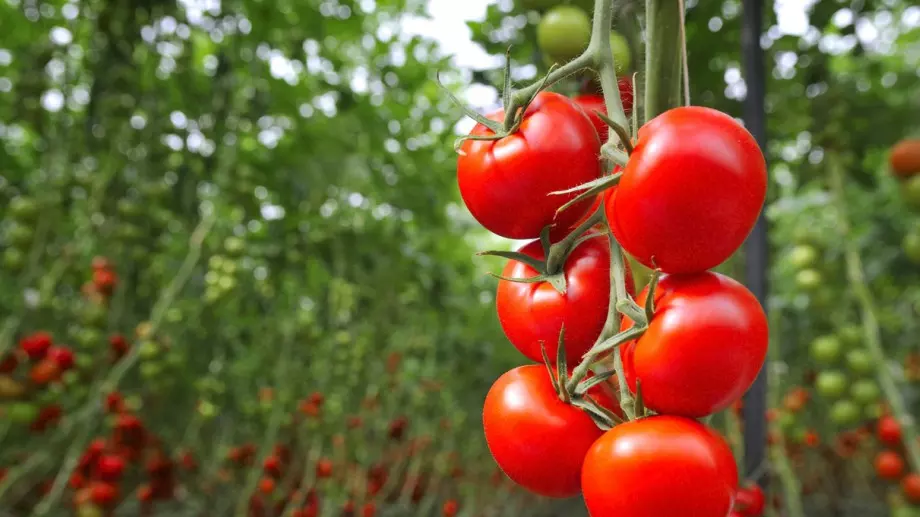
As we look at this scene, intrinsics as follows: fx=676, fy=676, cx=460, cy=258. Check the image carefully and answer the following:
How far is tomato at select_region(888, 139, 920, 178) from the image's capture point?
4.64ft

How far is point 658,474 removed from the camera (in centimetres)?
34

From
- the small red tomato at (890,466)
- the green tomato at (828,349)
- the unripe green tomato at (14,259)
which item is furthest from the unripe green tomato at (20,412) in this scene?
the small red tomato at (890,466)

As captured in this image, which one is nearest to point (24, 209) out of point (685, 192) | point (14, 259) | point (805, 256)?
point (14, 259)

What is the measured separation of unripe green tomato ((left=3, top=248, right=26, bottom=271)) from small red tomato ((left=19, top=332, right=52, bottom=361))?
0.15 m

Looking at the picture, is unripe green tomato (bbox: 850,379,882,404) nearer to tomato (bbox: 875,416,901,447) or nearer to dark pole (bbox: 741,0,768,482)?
tomato (bbox: 875,416,901,447)

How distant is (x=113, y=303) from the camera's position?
5.49 feet

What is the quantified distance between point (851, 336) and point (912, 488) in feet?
0.98

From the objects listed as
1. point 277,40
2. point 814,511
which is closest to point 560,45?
point 277,40

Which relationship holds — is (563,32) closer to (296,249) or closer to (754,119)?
(754,119)

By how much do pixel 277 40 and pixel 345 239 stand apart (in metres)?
0.58

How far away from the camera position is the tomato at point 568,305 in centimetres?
40

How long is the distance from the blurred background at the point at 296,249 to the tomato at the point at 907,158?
20 millimetres

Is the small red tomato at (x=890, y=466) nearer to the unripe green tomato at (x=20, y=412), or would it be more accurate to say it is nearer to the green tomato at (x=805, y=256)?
the green tomato at (x=805, y=256)

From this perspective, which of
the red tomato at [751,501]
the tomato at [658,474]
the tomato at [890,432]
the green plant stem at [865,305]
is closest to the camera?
the tomato at [658,474]
